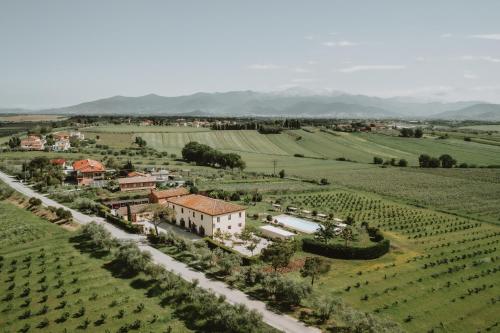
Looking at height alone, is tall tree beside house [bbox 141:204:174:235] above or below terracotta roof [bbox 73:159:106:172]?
below

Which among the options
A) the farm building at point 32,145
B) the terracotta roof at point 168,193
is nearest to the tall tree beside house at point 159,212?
the terracotta roof at point 168,193

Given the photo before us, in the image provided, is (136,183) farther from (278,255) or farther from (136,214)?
(278,255)

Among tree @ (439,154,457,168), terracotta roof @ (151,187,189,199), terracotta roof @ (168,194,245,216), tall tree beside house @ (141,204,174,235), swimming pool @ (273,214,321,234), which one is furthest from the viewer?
tree @ (439,154,457,168)

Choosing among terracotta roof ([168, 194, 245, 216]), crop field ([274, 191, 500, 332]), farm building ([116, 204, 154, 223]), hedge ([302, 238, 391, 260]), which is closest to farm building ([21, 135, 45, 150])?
farm building ([116, 204, 154, 223])

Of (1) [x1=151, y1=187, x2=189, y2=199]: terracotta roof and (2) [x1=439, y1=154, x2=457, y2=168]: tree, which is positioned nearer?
(1) [x1=151, y1=187, x2=189, y2=199]: terracotta roof

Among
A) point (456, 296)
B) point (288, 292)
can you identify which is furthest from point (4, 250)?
point (456, 296)

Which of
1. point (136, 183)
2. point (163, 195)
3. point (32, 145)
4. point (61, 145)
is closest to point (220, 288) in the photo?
point (163, 195)

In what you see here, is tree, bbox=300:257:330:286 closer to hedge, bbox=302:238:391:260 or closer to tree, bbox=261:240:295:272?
tree, bbox=261:240:295:272
